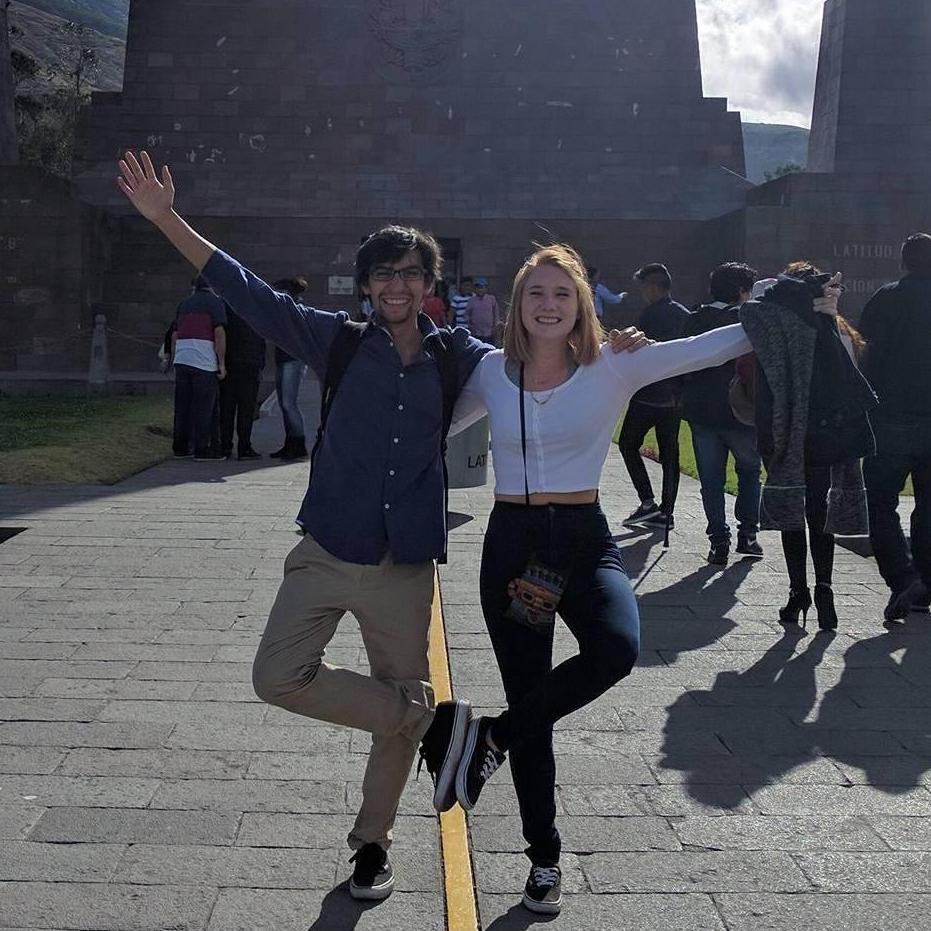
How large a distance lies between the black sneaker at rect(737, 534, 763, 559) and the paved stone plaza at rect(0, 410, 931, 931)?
0.96 metres

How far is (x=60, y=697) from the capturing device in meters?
5.61

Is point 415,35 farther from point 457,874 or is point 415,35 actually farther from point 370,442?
point 457,874

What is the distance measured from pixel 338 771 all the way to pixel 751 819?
134 centimetres

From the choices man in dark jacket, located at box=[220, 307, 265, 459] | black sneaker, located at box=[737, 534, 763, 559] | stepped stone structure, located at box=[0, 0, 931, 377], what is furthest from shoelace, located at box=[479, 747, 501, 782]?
stepped stone structure, located at box=[0, 0, 931, 377]

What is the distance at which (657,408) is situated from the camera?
10.3 metres

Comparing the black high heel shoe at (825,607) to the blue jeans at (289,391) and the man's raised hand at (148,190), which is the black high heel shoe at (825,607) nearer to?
the man's raised hand at (148,190)

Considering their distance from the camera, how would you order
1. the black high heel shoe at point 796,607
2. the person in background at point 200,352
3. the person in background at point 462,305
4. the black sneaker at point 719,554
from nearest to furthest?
the black high heel shoe at point 796,607 < the black sneaker at point 719,554 < the person in background at point 200,352 < the person in background at point 462,305

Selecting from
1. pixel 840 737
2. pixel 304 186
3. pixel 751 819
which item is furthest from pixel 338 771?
pixel 304 186

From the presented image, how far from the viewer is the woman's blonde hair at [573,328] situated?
3953 mm

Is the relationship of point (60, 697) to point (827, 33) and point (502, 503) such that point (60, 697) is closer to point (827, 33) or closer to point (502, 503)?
point (502, 503)

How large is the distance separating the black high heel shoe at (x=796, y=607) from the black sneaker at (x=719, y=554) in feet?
5.22

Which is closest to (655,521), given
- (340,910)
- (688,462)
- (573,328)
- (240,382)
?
(688,462)

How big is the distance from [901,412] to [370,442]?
4.32m

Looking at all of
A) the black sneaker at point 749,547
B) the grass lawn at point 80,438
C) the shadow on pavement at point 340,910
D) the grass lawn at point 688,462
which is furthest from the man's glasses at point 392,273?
the grass lawn at point 80,438
